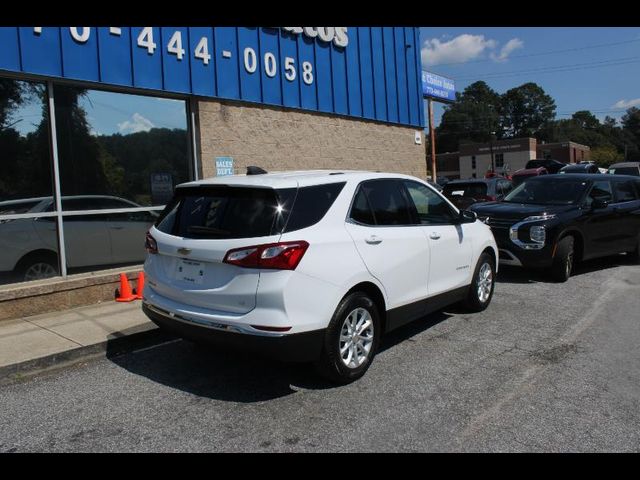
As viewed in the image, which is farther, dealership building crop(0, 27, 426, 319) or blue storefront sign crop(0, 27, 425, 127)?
blue storefront sign crop(0, 27, 425, 127)

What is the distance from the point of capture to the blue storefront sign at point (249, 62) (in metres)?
6.75

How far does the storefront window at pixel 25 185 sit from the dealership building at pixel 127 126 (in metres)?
0.01

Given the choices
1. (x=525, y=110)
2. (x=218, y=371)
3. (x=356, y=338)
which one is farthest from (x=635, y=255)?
(x=525, y=110)

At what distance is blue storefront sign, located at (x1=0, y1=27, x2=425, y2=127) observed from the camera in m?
6.75

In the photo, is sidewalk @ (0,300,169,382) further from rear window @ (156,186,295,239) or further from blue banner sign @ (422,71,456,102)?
blue banner sign @ (422,71,456,102)

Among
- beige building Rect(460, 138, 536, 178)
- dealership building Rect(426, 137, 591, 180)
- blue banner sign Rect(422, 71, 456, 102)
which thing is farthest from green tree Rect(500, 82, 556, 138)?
blue banner sign Rect(422, 71, 456, 102)

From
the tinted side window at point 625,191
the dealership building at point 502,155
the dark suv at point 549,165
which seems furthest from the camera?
the dealership building at point 502,155

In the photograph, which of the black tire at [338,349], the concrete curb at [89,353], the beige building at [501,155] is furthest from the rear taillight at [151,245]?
the beige building at [501,155]

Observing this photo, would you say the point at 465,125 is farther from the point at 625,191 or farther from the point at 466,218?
the point at 466,218

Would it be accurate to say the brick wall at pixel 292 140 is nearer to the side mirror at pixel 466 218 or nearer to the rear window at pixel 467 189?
the rear window at pixel 467 189

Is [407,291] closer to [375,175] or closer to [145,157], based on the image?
[375,175]

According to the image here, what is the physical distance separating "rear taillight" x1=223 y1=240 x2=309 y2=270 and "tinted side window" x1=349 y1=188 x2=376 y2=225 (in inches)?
31.8
